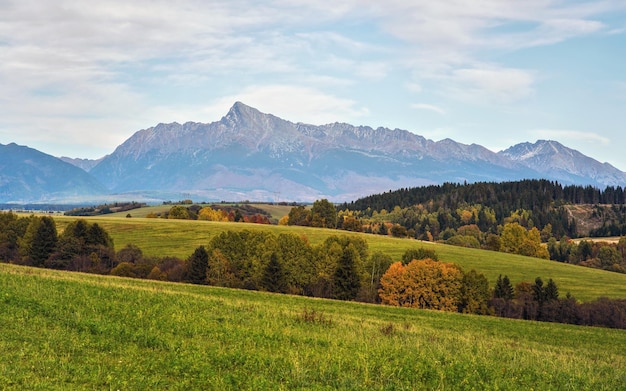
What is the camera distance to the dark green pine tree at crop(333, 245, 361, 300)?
91500 millimetres

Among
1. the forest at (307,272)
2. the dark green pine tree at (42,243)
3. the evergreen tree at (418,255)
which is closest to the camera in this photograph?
the forest at (307,272)

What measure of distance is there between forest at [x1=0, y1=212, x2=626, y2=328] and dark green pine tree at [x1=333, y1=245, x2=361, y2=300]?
0.17 meters

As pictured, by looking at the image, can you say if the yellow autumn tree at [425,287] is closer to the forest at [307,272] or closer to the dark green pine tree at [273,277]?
the forest at [307,272]

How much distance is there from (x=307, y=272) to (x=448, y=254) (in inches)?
2054

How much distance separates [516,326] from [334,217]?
153 m

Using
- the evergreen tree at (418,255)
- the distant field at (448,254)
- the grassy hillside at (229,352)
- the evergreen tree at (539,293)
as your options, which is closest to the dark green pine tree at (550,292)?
the evergreen tree at (539,293)

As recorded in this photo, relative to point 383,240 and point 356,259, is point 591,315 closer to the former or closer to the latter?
point 356,259

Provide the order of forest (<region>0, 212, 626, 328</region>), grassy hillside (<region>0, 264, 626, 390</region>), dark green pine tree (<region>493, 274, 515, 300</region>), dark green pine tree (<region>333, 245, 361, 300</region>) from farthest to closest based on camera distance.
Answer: dark green pine tree (<region>493, 274, 515, 300</region>), dark green pine tree (<region>333, 245, 361, 300</region>), forest (<region>0, 212, 626, 328</region>), grassy hillside (<region>0, 264, 626, 390</region>)

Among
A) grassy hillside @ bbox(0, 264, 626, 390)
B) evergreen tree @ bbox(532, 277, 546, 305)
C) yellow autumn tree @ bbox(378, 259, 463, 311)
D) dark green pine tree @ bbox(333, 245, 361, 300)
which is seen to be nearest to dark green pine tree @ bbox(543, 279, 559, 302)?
evergreen tree @ bbox(532, 277, 546, 305)

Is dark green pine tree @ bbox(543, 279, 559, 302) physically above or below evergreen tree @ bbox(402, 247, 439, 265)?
below

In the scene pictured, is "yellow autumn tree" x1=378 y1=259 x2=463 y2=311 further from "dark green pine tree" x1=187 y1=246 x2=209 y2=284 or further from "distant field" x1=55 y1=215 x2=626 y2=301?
"dark green pine tree" x1=187 y1=246 x2=209 y2=284

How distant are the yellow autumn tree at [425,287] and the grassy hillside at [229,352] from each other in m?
62.4

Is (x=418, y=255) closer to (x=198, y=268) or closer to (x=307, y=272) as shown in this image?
(x=307, y=272)

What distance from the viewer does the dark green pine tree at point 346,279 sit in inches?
3602
